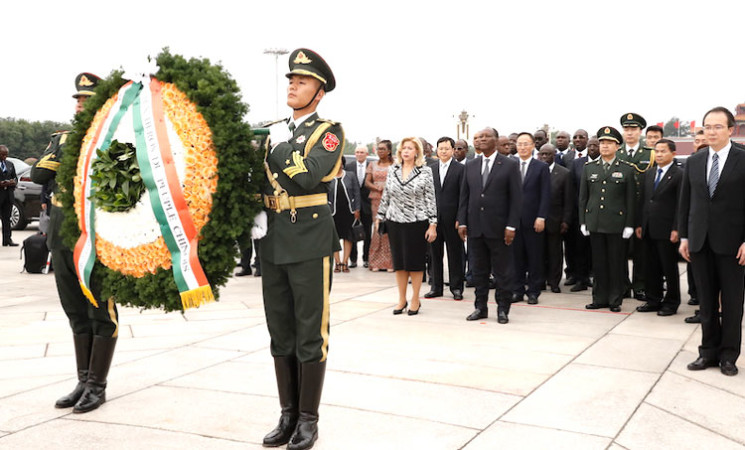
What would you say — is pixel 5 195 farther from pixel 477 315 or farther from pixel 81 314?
pixel 81 314

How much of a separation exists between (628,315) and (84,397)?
18.8ft

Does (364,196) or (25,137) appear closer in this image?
(364,196)

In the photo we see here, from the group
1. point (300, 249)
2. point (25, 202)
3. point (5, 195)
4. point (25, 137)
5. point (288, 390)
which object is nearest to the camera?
point (300, 249)

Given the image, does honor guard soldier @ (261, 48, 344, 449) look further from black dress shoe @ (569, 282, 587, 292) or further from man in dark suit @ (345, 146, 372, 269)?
man in dark suit @ (345, 146, 372, 269)

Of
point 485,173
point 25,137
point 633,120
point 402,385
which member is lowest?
point 402,385

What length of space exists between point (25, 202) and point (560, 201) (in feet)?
46.1

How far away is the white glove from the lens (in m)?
3.96

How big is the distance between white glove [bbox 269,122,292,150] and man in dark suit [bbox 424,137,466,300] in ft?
17.3

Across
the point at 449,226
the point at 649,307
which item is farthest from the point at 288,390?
the point at 649,307

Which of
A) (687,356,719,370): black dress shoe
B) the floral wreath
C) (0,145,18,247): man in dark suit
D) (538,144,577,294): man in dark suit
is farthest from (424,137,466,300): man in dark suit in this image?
(0,145,18,247): man in dark suit

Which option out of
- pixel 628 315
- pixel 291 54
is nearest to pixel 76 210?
pixel 291 54


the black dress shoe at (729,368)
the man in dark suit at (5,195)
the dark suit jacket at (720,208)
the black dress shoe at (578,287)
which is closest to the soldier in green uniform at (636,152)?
the black dress shoe at (578,287)

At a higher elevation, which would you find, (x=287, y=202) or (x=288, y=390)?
(x=287, y=202)

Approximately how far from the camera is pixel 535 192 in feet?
29.8
